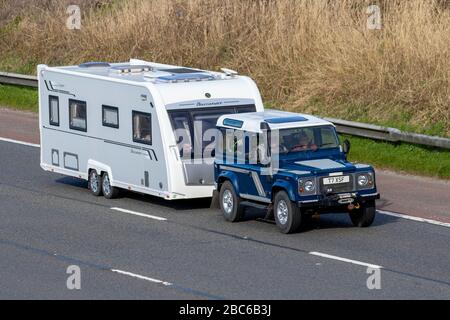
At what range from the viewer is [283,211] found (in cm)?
1914

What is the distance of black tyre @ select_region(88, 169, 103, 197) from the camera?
2244 cm

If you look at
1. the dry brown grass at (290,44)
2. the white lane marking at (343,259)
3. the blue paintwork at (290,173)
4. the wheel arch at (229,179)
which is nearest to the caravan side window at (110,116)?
the blue paintwork at (290,173)

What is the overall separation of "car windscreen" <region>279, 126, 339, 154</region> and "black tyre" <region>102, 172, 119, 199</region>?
3.74m

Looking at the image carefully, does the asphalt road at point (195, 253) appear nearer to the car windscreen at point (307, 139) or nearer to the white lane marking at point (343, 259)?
the white lane marking at point (343, 259)

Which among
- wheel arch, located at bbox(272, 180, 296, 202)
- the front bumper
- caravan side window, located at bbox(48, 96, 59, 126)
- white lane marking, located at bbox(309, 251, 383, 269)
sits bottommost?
white lane marking, located at bbox(309, 251, 383, 269)

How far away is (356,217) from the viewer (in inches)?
771

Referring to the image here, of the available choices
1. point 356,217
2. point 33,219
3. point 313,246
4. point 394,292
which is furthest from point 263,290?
point 33,219

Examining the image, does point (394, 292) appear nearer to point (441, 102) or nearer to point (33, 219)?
point (33, 219)

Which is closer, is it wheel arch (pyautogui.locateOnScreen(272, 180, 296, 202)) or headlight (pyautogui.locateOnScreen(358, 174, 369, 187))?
wheel arch (pyautogui.locateOnScreen(272, 180, 296, 202))

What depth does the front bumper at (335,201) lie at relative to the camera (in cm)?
1870

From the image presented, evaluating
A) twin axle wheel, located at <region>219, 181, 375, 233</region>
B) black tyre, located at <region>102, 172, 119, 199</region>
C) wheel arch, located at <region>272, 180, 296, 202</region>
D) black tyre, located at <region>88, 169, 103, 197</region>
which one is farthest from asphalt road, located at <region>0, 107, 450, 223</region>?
black tyre, located at <region>88, 169, 103, 197</region>

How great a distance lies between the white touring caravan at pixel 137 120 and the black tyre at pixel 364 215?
2604 millimetres

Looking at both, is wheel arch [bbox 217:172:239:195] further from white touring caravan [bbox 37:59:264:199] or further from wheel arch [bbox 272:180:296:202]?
wheel arch [bbox 272:180:296:202]

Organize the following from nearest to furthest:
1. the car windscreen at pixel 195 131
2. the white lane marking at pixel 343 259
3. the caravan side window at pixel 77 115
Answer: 1. the white lane marking at pixel 343 259
2. the car windscreen at pixel 195 131
3. the caravan side window at pixel 77 115
